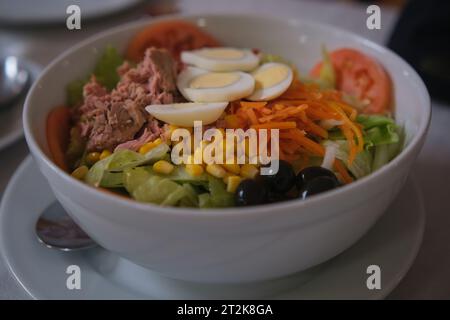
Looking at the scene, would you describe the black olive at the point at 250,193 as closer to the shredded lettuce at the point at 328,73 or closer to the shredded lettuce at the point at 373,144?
the shredded lettuce at the point at 373,144

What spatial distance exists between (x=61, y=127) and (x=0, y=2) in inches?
53.0

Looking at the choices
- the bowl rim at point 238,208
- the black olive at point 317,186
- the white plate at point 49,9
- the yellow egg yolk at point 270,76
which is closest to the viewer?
the bowl rim at point 238,208

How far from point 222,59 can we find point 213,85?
0.18m

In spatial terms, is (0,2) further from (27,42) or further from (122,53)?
(122,53)

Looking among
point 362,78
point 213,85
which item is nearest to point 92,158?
point 213,85

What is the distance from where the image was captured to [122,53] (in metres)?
1.89

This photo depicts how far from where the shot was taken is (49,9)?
255 centimetres

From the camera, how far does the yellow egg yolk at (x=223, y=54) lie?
→ 1.74 m

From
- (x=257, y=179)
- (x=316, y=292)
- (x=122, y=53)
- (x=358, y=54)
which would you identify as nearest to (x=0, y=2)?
(x=122, y=53)

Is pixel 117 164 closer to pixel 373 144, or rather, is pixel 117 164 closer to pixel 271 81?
pixel 271 81

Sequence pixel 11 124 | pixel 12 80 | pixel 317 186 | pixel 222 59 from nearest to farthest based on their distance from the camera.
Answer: pixel 317 186, pixel 222 59, pixel 11 124, pixel 12 80

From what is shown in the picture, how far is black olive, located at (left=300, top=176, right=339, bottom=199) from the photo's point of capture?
3.90ft

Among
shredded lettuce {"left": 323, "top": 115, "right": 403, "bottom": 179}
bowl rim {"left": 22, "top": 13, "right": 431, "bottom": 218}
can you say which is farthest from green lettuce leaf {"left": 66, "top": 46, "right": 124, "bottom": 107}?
shredded lettuce {"left": 323, "top": 115, "right": 403, "bottom": 179}

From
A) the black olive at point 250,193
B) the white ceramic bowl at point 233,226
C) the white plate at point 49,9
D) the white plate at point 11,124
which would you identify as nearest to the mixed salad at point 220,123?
the black olive at point 250,193
